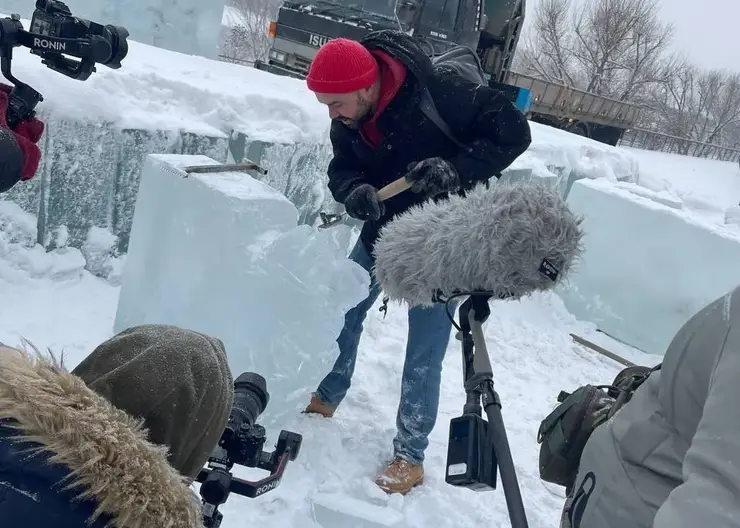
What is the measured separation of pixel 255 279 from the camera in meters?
2.22

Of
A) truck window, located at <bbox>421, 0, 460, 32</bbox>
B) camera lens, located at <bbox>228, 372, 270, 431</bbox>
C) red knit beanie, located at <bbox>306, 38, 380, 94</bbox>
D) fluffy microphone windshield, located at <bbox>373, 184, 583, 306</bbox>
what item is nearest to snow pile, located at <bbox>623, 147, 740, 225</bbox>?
truck window, located at <bbox>421, 0, 460, 32</bbox>

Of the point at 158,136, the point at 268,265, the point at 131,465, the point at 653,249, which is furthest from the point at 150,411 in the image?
the point at 653,249

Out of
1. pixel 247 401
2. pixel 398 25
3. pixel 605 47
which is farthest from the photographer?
pixel 605 47

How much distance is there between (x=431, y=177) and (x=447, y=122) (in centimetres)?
27

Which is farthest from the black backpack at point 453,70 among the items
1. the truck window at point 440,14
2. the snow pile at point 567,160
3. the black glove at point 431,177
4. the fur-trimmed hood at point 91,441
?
the truck window at point 440,14

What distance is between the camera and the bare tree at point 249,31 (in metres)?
24.9

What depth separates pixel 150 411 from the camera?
3.19 ft

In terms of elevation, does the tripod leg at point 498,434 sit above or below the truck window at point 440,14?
below

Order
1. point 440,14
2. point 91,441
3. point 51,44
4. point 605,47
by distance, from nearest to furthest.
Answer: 1. point 91,441
2. point 51,44
3. point 440,14
4. point 605,47

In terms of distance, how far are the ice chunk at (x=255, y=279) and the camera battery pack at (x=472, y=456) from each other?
125 cm

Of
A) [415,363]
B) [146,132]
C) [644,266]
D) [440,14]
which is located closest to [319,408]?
[415,363]

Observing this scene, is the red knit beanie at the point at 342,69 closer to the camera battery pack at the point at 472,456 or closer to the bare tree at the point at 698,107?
the camera battery pack at the point at 472,456

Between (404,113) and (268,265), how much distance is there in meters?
0.74

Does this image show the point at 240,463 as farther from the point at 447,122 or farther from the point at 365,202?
the point at 447,122
